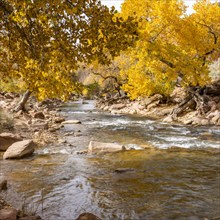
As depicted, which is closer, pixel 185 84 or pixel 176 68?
pixel 176 68

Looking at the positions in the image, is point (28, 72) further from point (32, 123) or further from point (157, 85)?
point (157, 85)

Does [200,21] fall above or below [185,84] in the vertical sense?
above

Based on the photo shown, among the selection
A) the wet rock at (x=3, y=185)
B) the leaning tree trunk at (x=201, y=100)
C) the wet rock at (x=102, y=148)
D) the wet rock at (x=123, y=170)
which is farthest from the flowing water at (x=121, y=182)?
the leaning tree trunk at (x=201, y=100)

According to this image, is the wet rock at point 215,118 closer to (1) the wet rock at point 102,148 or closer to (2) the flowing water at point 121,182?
(2) the flowing water at point 121,182

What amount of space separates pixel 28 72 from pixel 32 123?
12.8 metres

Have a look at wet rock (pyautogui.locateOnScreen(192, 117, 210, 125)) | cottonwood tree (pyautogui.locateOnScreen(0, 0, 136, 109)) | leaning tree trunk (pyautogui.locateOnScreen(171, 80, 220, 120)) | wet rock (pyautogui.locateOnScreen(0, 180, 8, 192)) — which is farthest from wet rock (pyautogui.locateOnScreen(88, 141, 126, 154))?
leaning tree trunk (pyautogui.locateOnScreen(171, 80, 220, 120))

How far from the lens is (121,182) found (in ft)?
26.2

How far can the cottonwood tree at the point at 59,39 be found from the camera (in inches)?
173

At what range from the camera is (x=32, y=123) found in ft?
57.5

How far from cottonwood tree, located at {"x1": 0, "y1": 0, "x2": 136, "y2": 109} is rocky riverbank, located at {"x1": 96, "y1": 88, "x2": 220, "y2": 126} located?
15.6 meters

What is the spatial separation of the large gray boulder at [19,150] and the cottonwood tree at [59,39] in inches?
213

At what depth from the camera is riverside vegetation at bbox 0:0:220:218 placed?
4.53 meters

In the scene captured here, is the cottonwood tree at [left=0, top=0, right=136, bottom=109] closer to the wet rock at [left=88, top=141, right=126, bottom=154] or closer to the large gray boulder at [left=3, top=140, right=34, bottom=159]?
the large gray boulder at [left=3, top=140, right=34, bottom=159]

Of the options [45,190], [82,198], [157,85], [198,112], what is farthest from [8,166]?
[157,85]
